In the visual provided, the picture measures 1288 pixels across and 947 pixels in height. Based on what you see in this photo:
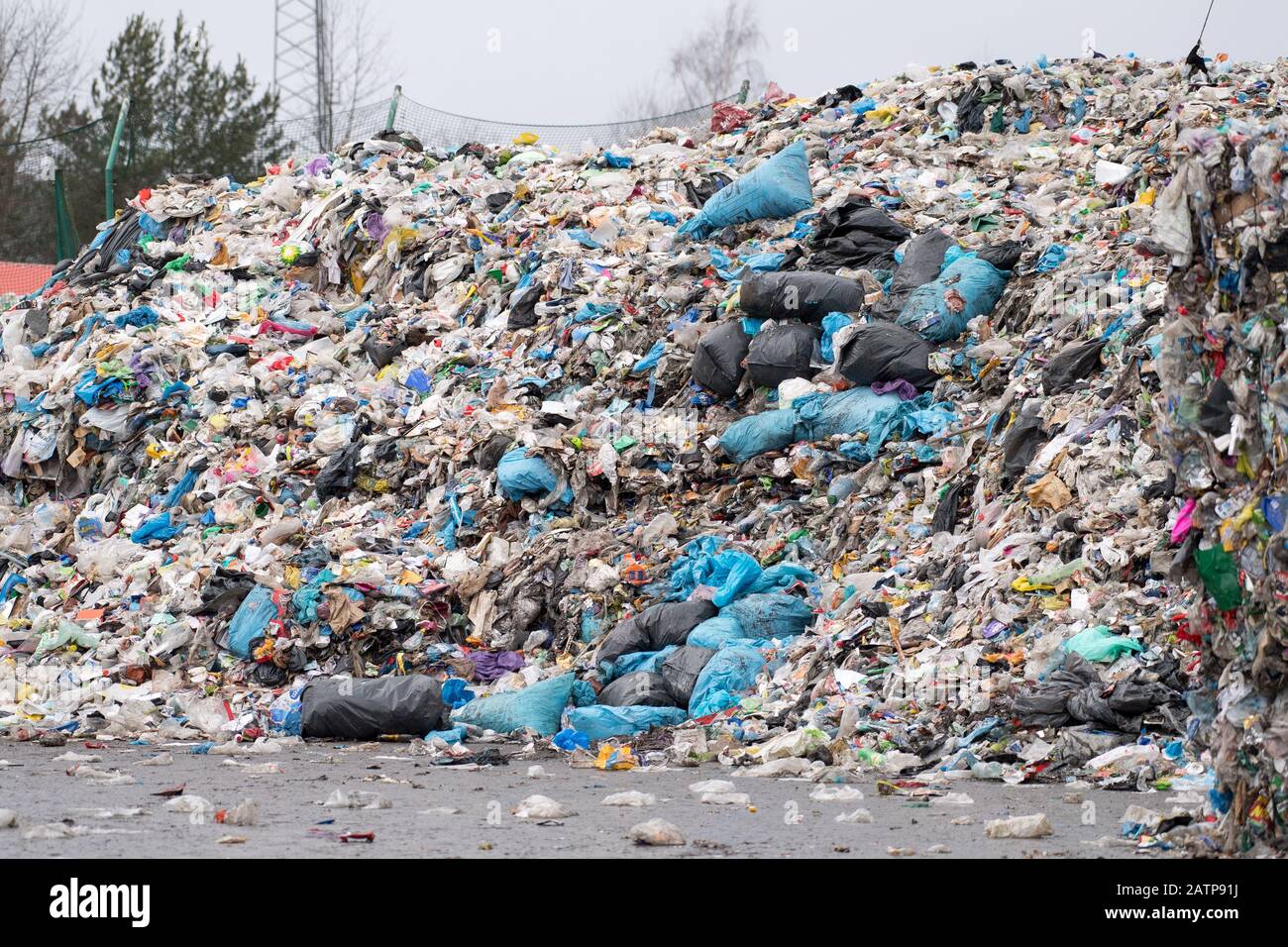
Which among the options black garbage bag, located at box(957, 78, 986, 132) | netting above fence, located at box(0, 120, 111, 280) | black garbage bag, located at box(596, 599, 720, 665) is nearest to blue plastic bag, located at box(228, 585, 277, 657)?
black garbage bag, located at box(596, 599, 720, 665)

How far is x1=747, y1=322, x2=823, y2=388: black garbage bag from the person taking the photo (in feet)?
28.2

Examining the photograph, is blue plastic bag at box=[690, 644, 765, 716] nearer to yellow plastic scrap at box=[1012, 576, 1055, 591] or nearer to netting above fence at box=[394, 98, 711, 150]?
yellow plastic scrap at box=[1012, 576, 1055, 591]

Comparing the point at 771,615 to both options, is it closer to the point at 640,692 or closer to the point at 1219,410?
the point at 640,692

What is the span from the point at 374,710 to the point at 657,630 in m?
1.49

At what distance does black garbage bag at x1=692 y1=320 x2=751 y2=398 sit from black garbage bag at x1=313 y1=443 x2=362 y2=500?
2356mm

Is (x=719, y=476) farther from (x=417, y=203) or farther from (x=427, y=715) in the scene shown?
(x=417, y=203)

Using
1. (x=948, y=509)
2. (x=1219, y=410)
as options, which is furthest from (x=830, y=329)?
(x=1219, y=410)

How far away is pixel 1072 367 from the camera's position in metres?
7.54

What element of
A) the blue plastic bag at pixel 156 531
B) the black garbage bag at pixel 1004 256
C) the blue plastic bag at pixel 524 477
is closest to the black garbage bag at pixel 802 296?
the black garbage bag at pixel 1004 256

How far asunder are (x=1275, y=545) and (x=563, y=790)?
283cm

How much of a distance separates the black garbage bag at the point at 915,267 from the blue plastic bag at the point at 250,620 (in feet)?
13.7

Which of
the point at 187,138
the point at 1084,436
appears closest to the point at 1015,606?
the point at 1084,436

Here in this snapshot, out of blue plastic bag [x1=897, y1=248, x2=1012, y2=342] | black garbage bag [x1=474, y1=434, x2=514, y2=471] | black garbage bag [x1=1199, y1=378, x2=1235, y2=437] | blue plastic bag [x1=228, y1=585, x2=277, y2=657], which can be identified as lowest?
blue plastic bag [x1=228, y1=585, x2=277, y2=657]

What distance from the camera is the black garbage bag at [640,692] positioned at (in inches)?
259
